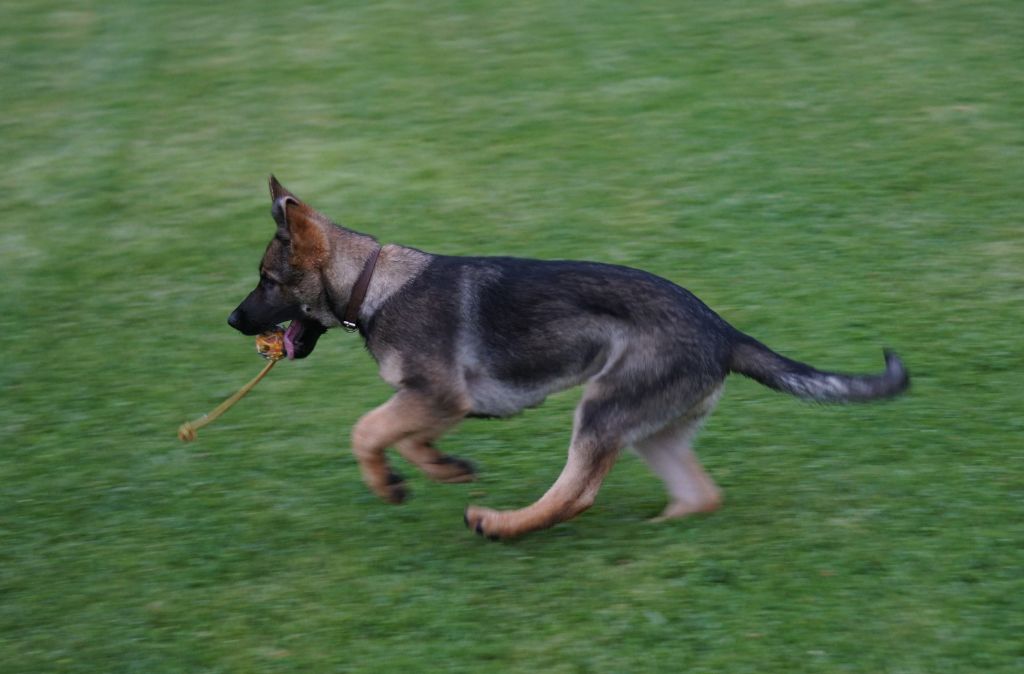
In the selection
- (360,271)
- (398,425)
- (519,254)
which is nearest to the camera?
(398,425)

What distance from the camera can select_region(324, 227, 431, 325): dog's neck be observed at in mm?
6797

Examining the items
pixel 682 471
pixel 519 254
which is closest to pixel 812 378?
pixel 682 471

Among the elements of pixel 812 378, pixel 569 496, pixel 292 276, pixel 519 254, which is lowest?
A: pixel 569 496

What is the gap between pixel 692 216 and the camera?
1059 cm

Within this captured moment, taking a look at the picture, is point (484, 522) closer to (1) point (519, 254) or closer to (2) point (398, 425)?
(2) point (398, 425)

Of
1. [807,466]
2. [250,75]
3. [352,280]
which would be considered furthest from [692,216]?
[250,75]

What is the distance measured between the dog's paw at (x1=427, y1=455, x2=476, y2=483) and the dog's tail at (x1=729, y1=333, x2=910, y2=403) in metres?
1.47

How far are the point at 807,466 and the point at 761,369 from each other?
102cm

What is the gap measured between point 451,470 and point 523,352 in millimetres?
777

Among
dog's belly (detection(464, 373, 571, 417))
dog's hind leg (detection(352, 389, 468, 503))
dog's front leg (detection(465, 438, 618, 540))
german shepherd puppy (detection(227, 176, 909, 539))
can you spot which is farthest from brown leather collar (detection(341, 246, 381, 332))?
dog's front leg (detection(465, 438, 618, 540))

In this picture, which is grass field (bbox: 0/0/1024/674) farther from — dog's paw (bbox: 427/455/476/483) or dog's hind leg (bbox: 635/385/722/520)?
dog's paw (bbox: 427/455/476/483)

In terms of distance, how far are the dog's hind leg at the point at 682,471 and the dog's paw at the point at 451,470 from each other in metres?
0.91

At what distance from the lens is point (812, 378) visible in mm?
6398

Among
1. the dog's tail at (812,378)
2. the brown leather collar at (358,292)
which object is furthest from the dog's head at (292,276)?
the dog's tail at (812,378)
